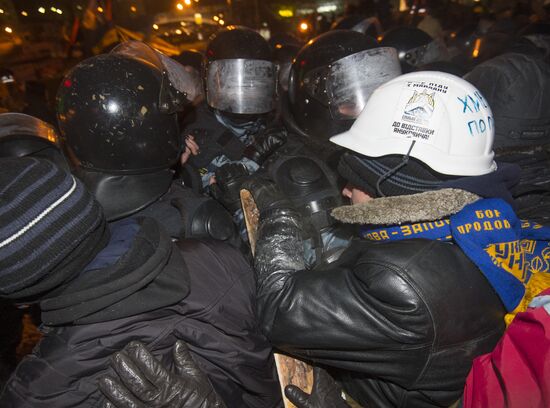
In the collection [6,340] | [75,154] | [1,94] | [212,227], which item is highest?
[75,154]

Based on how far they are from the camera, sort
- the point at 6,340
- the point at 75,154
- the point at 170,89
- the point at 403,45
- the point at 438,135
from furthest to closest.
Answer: the point at 403,45
the point at 6,340
the point at 170,89
the point at 75,154
the point at 438,135

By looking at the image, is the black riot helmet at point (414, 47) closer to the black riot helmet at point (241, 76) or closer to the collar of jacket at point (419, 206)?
the black riot helmet at point (241, 76)

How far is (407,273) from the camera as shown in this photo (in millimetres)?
1169

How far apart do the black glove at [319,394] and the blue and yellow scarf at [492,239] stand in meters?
0.88

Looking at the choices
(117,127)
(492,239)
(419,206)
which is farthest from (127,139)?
(492,239)

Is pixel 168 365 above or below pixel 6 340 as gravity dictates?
above

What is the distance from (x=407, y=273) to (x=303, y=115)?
1.94m

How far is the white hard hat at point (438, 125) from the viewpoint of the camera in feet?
4.48

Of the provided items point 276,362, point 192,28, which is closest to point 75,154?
point 276,362

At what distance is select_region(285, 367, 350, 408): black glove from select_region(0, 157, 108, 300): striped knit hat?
113cm

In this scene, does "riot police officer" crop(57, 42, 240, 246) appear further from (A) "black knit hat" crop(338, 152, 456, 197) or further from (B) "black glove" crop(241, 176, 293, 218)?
(A) "black knit hat" crop(338, 152, 456, 197)

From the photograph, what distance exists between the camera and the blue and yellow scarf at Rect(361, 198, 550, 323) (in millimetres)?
1191

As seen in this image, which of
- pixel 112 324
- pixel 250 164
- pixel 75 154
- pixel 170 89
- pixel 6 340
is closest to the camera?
pixel 112 324

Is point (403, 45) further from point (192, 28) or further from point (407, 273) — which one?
point (192, 28)
